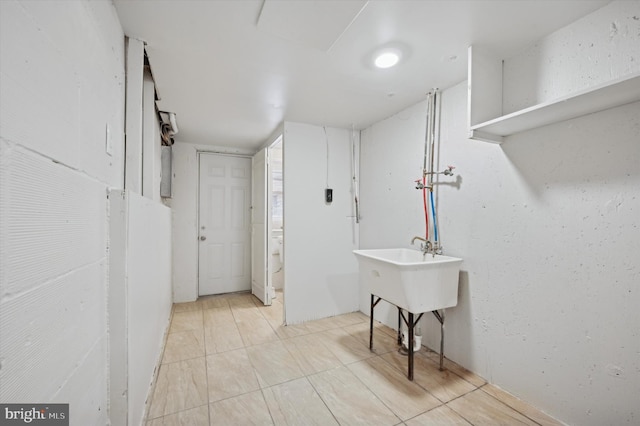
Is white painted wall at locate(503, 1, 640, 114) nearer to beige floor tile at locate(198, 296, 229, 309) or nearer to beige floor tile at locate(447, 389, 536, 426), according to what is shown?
beige floor tile at locate(447, 389, 536, 426)

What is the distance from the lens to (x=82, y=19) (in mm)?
920

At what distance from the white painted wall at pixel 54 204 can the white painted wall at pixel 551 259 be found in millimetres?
2161

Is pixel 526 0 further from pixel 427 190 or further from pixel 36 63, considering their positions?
pixel 36 63

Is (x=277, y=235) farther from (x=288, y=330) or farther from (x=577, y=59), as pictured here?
(x=577, y=59)

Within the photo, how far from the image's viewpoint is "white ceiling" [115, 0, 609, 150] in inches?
50.5

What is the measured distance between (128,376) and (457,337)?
2.09m

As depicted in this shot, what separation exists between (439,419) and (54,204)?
1995mm

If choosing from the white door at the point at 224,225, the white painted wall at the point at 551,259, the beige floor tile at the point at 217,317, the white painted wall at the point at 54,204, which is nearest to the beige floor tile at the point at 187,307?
the beige floor tile at the point at 217,317

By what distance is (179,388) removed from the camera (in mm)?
1770

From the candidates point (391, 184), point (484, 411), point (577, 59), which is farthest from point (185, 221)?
point (577, 59)

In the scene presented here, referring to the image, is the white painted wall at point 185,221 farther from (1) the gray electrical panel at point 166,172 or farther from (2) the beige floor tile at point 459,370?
(2) the beige floor tile at point 459,370

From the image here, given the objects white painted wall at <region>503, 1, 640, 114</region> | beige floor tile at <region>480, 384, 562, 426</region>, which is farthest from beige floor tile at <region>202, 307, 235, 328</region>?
white painted wall at <region>503, 1, 640, 114</region>

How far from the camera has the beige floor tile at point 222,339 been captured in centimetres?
231

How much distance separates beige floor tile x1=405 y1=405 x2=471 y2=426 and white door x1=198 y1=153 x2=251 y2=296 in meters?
3.05
